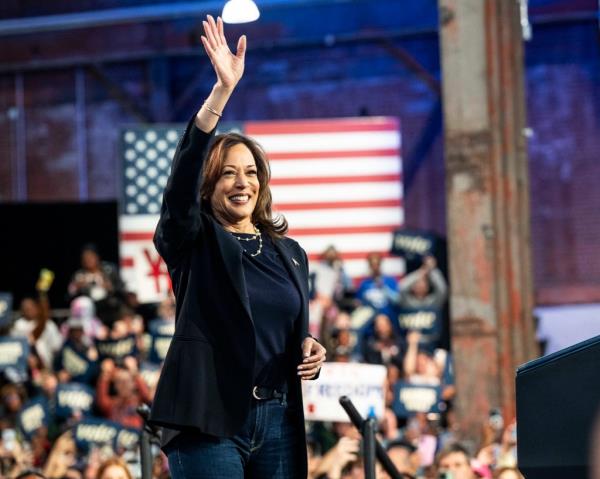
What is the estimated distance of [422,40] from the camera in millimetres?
19578

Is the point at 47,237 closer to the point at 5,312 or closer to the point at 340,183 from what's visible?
the point at 340,183

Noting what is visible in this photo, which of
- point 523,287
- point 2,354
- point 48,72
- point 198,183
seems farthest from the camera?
point 48,72

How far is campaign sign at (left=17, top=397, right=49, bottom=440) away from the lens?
10211mm

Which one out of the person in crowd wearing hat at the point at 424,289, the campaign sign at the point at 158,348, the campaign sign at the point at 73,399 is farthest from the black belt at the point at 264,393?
the person in crowd wearing hat at the point at 424,289

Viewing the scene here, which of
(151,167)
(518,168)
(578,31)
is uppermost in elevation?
(578,31)

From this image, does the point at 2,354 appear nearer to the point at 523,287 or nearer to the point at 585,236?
the point at 523,287

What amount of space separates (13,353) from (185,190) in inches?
337

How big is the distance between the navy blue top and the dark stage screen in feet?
50.5

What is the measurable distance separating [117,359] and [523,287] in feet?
13.1

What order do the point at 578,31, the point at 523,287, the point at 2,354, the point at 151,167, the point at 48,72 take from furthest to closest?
the point at 48,72, the point at 578,31, the point at 151,167, the point at 2,354, the point at 523,287

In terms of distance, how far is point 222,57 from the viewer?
329 cm

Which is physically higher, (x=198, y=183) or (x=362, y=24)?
(x=362, y=24)

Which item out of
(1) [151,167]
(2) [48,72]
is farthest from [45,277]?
(2) [48,72]

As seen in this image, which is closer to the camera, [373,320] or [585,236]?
[373,320]
